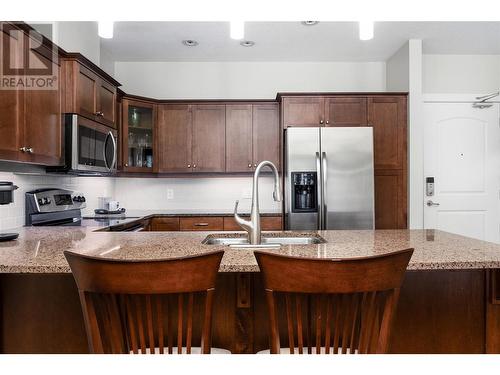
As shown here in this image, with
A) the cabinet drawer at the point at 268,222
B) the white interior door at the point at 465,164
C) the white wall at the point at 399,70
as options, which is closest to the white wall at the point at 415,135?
the white wall at the point at 399,70

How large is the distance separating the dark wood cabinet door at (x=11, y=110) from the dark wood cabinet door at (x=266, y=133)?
2.34 m

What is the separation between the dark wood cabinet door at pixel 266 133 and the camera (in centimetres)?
406

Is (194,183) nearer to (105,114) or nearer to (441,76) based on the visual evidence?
(105,114)

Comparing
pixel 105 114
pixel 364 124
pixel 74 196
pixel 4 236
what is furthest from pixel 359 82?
pixel 4 236

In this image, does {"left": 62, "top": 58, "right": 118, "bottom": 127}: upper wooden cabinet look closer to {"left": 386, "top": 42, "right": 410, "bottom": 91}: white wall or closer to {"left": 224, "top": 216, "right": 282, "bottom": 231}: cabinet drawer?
{"left": 224, "top": 216, "right": 282, "bottom": 231}: cabinet drawer

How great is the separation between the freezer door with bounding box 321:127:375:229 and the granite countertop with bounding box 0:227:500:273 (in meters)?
1.35

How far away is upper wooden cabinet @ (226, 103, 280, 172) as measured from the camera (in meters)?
4.06

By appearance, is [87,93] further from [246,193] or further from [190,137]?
[246,193]

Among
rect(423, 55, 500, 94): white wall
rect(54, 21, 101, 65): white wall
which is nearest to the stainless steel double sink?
rect(54, 21, 101, 65): white wall

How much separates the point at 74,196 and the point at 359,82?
10.8 feet

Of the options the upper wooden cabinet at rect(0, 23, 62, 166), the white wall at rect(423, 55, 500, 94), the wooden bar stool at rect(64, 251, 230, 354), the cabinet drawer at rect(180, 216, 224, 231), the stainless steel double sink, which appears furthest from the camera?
the white wall at rect(423, 55, 500, 94)

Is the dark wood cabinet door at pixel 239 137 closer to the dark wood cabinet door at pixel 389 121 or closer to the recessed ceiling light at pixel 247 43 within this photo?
the recessed ceiling light at pixel 247 43

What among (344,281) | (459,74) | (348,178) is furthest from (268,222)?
(344,281)

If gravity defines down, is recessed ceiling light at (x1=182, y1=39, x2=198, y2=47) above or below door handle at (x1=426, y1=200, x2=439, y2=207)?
above
